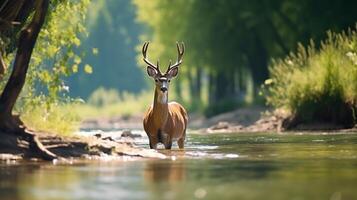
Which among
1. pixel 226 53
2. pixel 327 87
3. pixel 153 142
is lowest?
pixel 153 142

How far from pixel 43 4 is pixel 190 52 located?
3742 centimetres

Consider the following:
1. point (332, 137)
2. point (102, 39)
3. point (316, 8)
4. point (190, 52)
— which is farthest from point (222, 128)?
point (102, 39)

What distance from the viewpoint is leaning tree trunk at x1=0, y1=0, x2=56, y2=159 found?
17578 millimetres

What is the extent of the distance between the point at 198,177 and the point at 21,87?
5.41m

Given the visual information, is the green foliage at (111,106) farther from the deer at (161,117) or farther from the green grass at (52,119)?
the green grass at (52,119)

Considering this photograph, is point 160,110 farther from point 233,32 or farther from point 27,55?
point 233,32

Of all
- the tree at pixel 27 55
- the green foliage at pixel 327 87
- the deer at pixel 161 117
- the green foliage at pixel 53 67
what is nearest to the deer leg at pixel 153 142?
the deer at pixel 161 117

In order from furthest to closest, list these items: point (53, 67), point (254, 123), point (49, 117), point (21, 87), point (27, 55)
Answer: point (254, 123) → point (53, 67) → point (49, 117) → point (27, 55) → point (21, 87)

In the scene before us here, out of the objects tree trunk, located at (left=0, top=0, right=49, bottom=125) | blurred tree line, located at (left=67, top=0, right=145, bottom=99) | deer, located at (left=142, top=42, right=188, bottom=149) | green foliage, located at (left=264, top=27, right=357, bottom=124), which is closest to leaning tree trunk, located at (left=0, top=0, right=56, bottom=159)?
tree trunk, located at (left=0, top=0, right=49, bottom=125)

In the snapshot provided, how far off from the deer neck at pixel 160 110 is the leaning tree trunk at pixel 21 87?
4525 mm

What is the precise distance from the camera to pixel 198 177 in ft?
45.9

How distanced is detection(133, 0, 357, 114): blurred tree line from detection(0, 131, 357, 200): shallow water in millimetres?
24700

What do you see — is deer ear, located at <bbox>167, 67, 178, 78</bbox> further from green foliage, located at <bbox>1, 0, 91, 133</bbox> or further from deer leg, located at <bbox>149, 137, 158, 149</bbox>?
green foliage, located at <bbox>1, 0, 91, 133</bbox>

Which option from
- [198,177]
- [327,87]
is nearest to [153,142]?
[198,177]
